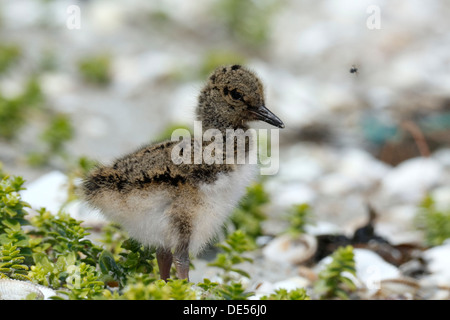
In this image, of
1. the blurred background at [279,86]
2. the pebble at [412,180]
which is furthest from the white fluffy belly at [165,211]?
the pebble at [412,180]

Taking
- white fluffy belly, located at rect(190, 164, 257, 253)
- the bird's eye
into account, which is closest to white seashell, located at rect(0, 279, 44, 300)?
white fluffy belly, located at rect(190, 164, 257, 253)

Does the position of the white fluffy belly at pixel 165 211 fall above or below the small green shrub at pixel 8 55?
below

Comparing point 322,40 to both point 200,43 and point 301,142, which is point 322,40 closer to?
point 200,43

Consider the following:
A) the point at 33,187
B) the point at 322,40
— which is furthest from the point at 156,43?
the point at 33,187

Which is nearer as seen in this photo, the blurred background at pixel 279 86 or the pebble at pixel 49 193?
the pebble at pixel 49 193

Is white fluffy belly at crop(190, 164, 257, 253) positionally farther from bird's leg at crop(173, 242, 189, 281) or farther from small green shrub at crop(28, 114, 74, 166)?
small green shrub at crop(28, 114, 74, 166)

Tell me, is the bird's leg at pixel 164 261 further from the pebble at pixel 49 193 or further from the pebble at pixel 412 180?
the pebble at pixel 412 180

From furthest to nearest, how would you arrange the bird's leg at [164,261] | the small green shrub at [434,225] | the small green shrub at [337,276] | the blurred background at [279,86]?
the blurred background at [279,86] → the small green shrub at [434,225] → the small green shrub at [337,276] → the bird's leg at [164,261]

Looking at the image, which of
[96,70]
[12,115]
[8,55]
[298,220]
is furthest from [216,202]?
[8,55]
